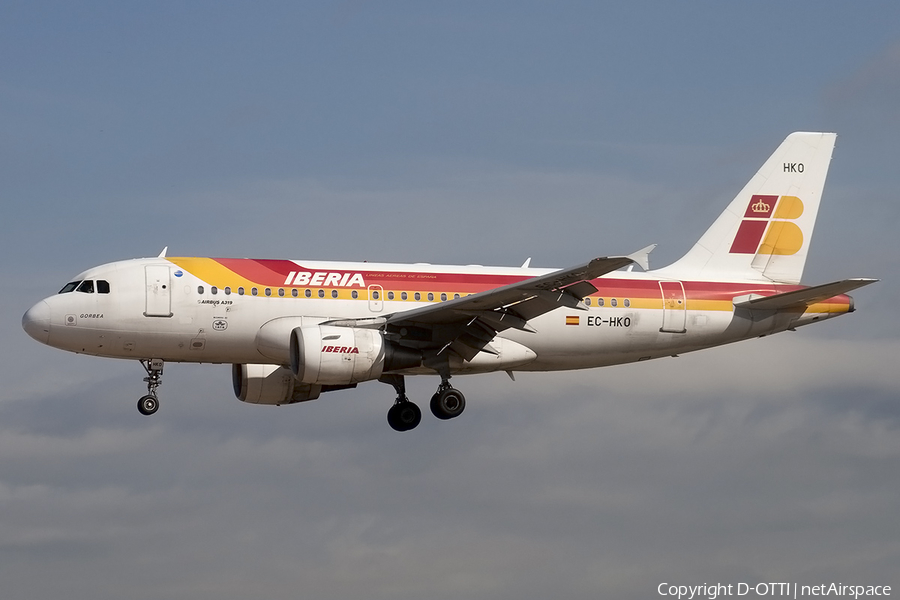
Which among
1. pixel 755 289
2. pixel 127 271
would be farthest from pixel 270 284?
pixel 755 289

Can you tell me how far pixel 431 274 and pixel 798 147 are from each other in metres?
14.2

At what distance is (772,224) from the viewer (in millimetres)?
45562

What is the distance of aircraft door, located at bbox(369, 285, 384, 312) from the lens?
39938 millimetres

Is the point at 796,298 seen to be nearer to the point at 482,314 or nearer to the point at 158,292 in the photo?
the point at 482,314

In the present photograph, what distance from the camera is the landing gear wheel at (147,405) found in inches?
1556

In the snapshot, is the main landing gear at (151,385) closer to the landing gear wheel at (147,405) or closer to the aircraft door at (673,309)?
the landing gear wheel at (147,405)

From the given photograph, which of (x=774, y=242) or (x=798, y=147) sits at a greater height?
(x=798, y=147)

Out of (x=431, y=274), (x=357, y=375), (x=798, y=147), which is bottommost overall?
(x=357, y=375)

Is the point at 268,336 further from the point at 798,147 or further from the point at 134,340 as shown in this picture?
the point at 798,147

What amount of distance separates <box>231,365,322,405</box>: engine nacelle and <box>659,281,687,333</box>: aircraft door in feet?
36.4

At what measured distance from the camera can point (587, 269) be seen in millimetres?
34406

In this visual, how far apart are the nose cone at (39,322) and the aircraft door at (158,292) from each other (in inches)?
111

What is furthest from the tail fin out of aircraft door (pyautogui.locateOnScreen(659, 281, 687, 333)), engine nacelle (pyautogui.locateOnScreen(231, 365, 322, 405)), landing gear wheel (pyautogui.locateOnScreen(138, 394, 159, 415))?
landing gear wheel (pyautogui.locateOnScreen(138, 394, 159, 415))

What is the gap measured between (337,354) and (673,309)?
10.8 m
